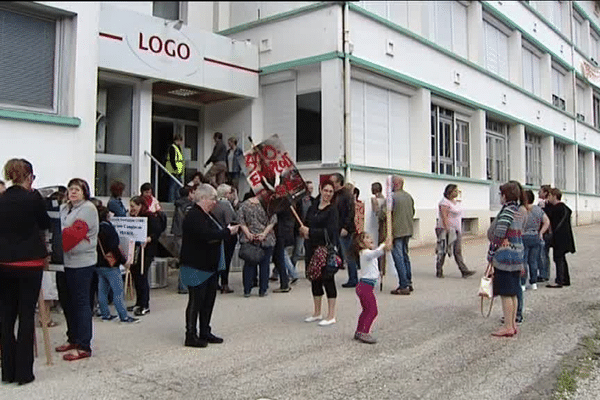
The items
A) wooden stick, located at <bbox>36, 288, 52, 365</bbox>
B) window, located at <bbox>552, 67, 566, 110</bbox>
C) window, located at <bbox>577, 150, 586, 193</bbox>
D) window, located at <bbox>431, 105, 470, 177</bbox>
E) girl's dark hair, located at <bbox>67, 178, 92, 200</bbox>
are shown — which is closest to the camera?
wooden stick, located at <bbox>36, 288, 52, 365</bbox>

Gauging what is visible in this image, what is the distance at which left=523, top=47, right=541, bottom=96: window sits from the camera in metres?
25.3

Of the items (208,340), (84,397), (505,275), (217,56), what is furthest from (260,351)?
(217,56)

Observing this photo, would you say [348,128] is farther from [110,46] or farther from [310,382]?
[310,382]

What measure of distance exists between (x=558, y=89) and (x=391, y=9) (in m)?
16.7

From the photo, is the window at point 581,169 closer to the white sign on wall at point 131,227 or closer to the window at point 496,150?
the window at point 496,150

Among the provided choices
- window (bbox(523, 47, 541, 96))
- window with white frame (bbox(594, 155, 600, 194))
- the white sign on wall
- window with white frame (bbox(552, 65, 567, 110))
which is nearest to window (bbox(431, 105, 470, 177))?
window (bbox(523, 47, 541, 96))

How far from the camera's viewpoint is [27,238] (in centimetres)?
502

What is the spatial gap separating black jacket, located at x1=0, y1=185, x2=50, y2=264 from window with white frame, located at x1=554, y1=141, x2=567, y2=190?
27375 millimetres

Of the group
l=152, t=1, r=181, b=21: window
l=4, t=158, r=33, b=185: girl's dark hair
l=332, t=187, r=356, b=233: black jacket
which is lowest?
l=332, t=187, r=356, b=233: black jacket

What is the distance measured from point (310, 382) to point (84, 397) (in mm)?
1916

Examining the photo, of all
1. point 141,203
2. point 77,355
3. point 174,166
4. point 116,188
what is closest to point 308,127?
point 174,166

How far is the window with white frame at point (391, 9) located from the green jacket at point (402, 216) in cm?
700

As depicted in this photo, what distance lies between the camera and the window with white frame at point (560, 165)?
28.8 meters

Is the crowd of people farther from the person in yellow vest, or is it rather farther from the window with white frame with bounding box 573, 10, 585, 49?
the window with white frame with bounding box 573, 10, 585, 49
